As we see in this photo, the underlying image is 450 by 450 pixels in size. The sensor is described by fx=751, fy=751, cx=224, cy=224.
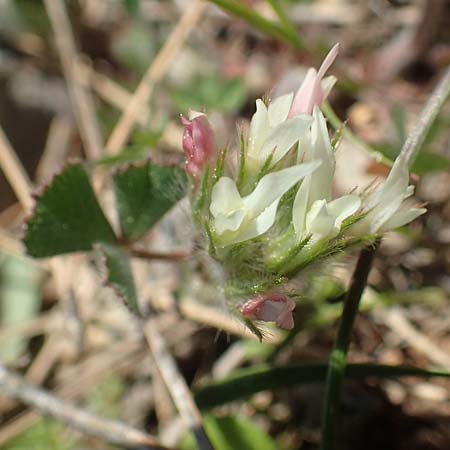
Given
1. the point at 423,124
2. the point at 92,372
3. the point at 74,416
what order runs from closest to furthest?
the point at 423,124, the point at 74,416, the point at 92,372

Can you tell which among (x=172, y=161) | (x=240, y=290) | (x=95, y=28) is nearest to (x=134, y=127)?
(x=95, y=28)

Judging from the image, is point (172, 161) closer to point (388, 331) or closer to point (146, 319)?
point (146, 319)

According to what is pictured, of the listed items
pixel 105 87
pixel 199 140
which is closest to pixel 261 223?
pixel 199 140

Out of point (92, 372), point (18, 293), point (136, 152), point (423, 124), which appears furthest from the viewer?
point (18, 293)

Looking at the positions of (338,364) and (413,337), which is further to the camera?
(413,337)

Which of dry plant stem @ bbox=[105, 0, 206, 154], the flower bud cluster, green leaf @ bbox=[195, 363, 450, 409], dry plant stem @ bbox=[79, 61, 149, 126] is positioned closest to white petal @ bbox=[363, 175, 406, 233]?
the flower bud cluster

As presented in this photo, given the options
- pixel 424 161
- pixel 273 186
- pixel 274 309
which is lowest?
pixel 424 161

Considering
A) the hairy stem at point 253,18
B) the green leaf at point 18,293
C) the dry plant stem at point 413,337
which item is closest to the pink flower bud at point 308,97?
the hairy stem at point 253,18

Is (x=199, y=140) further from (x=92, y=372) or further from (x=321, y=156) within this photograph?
(x=92, y=372)
